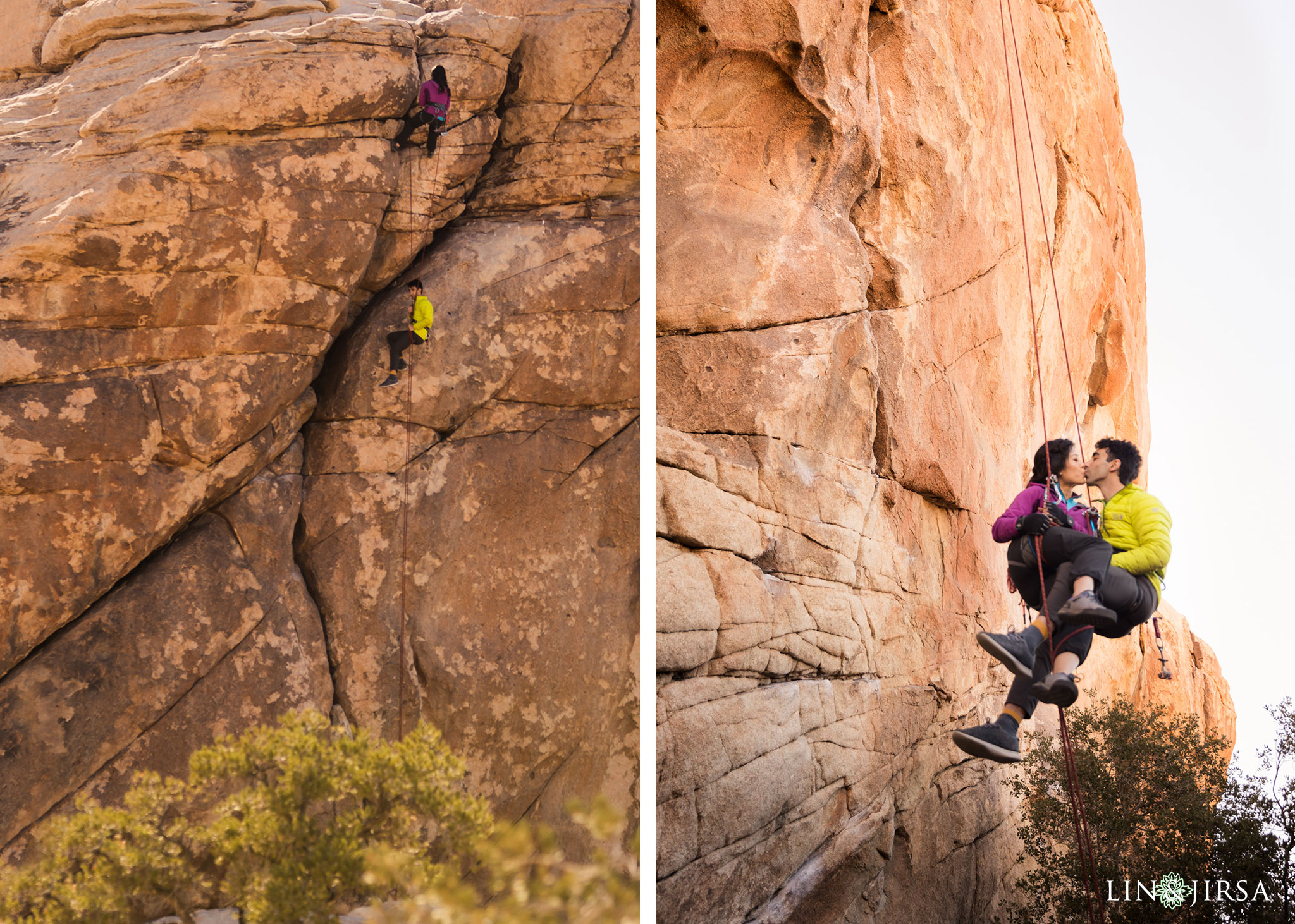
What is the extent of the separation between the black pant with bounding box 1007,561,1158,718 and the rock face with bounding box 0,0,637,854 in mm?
2950

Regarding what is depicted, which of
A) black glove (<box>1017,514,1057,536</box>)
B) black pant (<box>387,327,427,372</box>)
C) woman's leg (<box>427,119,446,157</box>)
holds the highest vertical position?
woman's leg (<box>427,119,446,157</box>)

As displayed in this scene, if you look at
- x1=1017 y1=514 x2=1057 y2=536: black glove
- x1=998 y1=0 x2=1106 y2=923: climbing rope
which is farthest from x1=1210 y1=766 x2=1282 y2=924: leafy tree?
x1=1017 y1=514 x2=1057 y2=536: black glove

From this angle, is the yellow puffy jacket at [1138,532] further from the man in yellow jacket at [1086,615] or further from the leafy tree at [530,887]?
the leafy tree at [530,887]

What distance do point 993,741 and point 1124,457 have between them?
2403 mm

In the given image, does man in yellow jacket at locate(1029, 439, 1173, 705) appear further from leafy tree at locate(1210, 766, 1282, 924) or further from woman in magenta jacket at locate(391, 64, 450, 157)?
woman in magenta jacket at locate(391, 64, 450, 157)

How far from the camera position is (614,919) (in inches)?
213

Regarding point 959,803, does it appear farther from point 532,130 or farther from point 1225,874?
point 532,130

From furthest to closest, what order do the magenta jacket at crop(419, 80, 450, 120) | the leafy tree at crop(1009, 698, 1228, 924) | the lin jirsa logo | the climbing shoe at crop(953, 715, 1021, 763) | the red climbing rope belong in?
the leafy tree at crop(1009, 698, 1228, 924) < the lin jirsa logo < the magenta jacket at crop(419, 80, 450, 120) < the red climbing rope < the climbing shoe at crop(953, 715, 1021, 763)

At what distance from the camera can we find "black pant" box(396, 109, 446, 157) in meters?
7.20

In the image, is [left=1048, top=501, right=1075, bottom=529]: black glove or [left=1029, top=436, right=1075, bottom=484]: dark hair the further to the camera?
[left=1029, top=436, right=1075, bottom=484]: dark hair

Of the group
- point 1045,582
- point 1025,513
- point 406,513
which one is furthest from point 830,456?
point 406,513

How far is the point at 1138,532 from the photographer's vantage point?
642 cm

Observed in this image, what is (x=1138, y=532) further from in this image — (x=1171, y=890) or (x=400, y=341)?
(x=400, y=341)

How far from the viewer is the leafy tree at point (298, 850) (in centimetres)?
521
